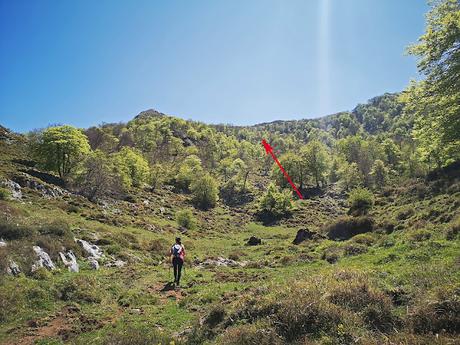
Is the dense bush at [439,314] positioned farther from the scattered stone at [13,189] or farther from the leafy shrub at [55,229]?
the scattered stone at [13,189]

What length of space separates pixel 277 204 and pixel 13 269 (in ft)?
209

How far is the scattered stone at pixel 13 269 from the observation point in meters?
15.2

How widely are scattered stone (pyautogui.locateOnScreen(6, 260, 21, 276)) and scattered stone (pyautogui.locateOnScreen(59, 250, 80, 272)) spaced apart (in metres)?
3.35

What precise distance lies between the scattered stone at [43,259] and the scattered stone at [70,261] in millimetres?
979

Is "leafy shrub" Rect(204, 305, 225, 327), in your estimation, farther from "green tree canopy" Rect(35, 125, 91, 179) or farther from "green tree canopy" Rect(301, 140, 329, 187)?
"green tree canopy" Rect(301, 140, 329, 187)

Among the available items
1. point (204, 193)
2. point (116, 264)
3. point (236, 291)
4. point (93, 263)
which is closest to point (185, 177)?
point (204, 193)

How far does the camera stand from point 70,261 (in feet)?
64.2

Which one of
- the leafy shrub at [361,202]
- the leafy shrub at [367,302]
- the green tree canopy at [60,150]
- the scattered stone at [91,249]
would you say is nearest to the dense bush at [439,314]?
Answer: the leafy shrub at [367,302]

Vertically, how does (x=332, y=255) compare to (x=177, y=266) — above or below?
below

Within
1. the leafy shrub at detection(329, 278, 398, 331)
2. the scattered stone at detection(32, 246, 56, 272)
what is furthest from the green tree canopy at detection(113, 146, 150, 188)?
the leafy shrub at detection(329, 278, 398, 331)

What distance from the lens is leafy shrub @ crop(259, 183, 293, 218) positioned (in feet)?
246

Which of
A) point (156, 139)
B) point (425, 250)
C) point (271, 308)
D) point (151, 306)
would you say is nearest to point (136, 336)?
point (271, 308)

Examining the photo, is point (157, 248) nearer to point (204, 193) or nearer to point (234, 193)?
point (204, 193)

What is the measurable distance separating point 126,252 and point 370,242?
1912cm
